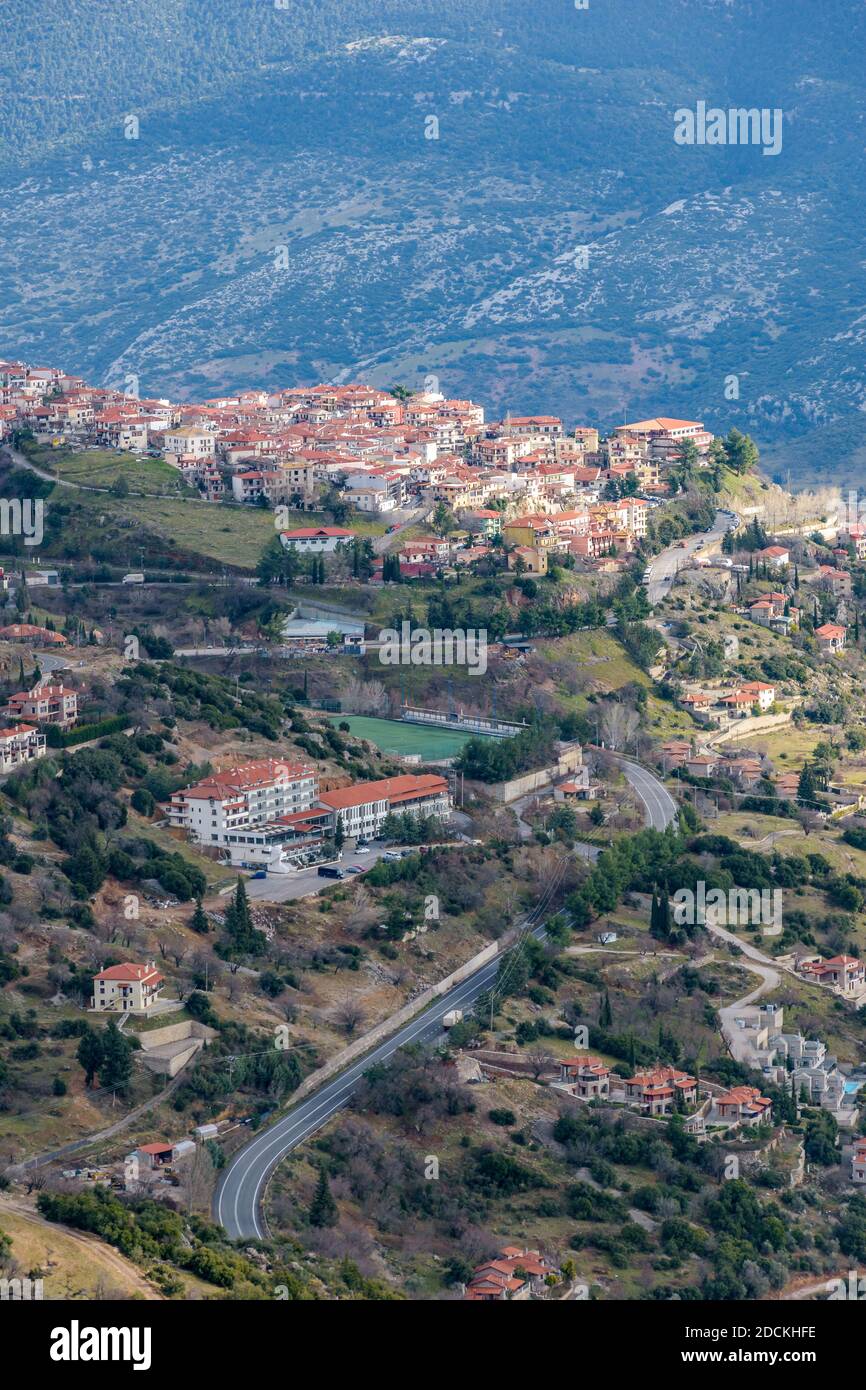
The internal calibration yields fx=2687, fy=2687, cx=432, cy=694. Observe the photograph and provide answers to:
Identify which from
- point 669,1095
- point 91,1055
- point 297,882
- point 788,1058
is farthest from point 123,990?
point 788,1058

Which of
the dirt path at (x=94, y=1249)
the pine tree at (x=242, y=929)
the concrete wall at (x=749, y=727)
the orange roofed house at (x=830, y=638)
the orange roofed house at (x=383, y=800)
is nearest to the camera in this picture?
the dirt path at (x=94, y=1249)

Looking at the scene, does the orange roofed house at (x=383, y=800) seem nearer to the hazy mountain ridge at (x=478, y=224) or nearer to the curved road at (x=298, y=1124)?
the curved road at (x=298, y=1124)

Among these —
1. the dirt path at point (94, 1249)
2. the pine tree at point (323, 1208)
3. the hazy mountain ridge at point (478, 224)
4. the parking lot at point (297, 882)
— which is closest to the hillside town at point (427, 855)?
the pine tree at point (323, 1208)

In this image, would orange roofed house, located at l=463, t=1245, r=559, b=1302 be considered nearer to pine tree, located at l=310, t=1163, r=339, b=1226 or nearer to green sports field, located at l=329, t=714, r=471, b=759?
pine tree, located at l=310, t=1163, r=339, b=1226

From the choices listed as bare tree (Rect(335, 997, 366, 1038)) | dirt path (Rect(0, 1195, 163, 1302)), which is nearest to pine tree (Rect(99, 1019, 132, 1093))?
bare tree (Rect(335, 997, 366, 1038))

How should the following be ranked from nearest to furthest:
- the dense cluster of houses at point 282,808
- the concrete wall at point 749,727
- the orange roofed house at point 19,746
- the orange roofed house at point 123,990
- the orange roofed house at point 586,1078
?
the orange roofed house at point 123,990 < the orange roofed house at point 586,1078 < the dense cluster of houses at point 282,808 < the orange roofed house at point 19,746 < the concrete wall at point 749,727

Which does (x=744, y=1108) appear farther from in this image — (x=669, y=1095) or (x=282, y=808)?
(x=282, y=808)

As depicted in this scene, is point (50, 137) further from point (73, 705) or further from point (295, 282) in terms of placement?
point (73, 705)

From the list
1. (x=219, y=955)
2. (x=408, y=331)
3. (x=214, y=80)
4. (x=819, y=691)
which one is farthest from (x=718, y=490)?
(x=214, y=80)
